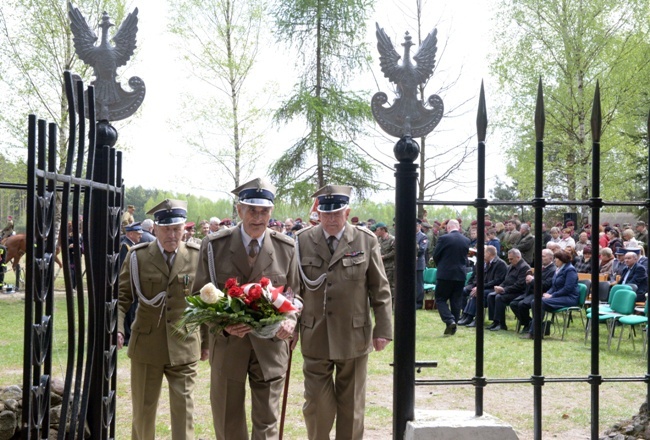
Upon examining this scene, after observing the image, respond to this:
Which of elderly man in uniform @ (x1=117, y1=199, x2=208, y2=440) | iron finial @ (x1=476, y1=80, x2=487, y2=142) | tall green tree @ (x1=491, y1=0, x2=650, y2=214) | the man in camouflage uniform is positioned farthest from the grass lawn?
tall green tree @ (x1=491, y1=0, x2=650, y2=214)

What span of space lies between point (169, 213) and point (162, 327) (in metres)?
0.89

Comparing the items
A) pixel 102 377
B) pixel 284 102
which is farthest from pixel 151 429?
pixel 284 102

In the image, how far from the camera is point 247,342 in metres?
4.80

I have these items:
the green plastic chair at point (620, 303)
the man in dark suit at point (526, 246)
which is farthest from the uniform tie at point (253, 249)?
the man in dark suit at point (526, 246)

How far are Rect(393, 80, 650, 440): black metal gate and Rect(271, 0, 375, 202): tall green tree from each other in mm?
20045

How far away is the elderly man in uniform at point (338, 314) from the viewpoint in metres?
5.41

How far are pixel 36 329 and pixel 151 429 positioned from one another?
113 inches

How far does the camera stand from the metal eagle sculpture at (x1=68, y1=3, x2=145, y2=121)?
3.82 meters

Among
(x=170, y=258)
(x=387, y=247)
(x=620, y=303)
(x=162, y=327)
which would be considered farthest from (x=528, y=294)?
(x=162, y=327)

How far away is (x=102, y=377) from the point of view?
3717 mm

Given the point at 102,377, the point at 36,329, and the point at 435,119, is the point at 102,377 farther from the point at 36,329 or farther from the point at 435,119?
the point at 435,119

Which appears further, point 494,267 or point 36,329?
point 494,267

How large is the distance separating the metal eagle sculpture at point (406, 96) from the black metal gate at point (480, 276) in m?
0.11

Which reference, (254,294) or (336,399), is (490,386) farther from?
(254,294)
